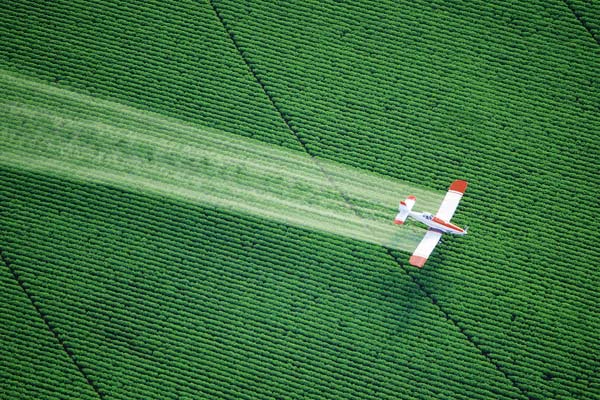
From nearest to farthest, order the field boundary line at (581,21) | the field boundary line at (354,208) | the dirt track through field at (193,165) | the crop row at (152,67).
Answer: the field boundary line at (354,208)
the dirt track through field at (193,165)
the crop row at (152,67)
the field boundary line at (581,21)

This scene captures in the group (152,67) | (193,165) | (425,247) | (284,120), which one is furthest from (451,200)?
(152,67)

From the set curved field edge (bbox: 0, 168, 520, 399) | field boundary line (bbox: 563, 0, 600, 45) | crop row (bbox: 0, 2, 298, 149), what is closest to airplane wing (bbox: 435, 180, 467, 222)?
curved field edge (bbox: 0, 168, 520, 399)

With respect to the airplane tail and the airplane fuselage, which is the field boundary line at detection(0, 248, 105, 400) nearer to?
the airplane tail

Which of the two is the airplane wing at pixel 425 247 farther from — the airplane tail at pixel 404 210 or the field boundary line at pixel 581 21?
the field boundary line at pixel 581 21

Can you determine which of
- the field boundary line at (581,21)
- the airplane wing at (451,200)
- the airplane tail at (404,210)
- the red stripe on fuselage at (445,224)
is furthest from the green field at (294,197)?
the red stripe on fuselage at (445,224)

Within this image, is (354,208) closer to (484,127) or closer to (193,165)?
(484,127)
